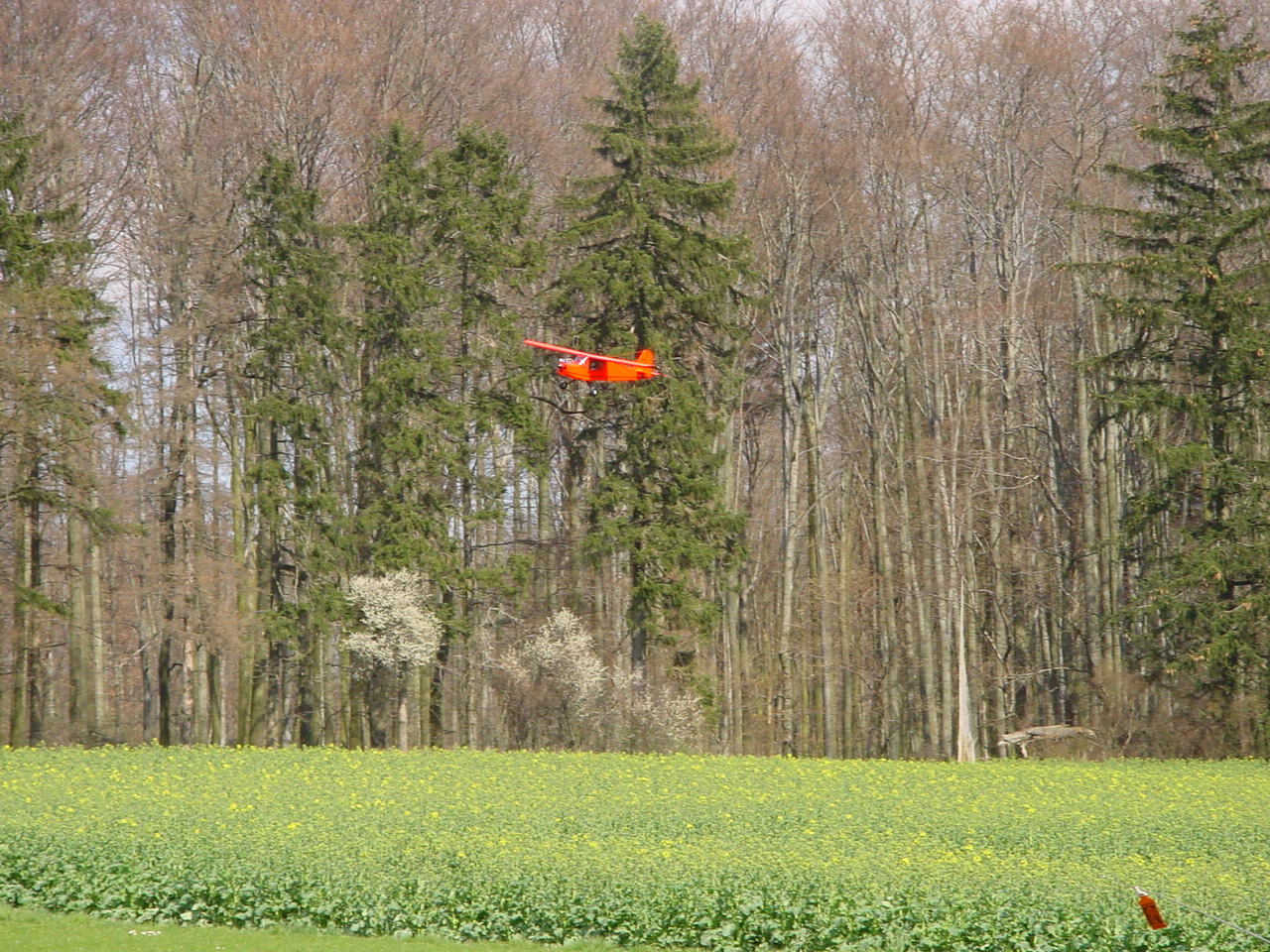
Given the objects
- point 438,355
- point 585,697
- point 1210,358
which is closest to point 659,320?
point 438,355

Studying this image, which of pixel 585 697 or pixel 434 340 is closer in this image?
pixel 585 697

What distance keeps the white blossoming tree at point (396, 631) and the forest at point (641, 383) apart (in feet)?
0.30

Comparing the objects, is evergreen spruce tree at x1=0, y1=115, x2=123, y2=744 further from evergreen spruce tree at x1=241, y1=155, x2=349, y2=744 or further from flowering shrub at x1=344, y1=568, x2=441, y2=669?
flowering shrub at x1=344, y1=568, x2=441, y2=669

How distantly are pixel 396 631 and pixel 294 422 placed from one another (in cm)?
493

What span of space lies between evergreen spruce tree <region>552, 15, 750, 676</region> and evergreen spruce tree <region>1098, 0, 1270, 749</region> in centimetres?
850

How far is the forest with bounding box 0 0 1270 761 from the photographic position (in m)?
25.9

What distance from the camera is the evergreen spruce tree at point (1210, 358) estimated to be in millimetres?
24594

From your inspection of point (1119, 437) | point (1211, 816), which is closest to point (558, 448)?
point (1119, 437)

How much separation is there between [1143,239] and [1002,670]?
34.4ft

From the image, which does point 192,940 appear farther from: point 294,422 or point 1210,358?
point 1210,358

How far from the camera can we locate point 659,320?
98.1 ft

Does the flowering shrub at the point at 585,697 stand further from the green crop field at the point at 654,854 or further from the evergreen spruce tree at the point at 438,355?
the green crop field at the point at 654,854

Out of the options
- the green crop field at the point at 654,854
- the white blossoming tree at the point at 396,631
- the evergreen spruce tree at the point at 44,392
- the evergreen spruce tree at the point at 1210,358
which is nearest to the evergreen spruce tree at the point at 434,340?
the white blossoming tree at the point at 396,631

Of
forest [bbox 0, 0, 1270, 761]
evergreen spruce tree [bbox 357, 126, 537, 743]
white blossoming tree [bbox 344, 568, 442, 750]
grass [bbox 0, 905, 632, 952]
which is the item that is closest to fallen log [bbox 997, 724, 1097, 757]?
forest [bbox 0, 0, 1270, 761]
